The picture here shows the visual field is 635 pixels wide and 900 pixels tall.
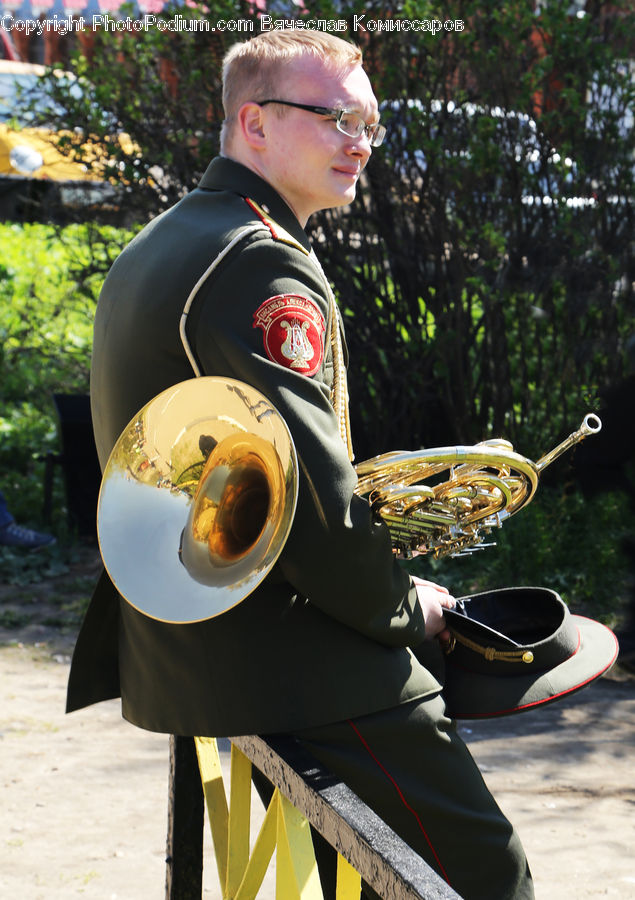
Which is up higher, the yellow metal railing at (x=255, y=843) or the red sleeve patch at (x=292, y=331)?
the red sleeve patch at (x=292, y=331)

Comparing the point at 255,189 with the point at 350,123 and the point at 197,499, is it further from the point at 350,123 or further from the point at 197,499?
the point at 197,499

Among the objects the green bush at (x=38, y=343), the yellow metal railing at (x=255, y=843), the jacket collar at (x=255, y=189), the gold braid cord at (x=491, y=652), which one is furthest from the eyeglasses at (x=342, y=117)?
the green bush at (x=38, y=343)

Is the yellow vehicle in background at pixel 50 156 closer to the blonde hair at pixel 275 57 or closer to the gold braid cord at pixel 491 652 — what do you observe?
the blonde hair at pixel 275 57

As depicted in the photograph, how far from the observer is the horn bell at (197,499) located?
1621mm

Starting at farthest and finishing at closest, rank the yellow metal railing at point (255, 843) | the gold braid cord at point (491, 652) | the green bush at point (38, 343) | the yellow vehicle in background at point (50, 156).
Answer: the green bush at point (38, 343) → the yellow vehicle in background at point (50, 156) → the gold braid cord at point (491, 652) → the yellow metal railing at point (255, 843)

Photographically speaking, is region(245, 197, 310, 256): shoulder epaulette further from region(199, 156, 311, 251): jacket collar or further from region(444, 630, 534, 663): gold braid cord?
region(444, 630, 534, 663): gold braid cord

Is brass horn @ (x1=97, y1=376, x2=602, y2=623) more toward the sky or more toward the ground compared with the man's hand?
more toward the sky

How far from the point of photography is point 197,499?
175cm

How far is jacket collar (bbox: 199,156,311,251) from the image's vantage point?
6.13 ft

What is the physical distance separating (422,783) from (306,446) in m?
0.59

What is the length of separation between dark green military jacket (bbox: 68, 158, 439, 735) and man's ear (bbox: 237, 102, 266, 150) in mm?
51

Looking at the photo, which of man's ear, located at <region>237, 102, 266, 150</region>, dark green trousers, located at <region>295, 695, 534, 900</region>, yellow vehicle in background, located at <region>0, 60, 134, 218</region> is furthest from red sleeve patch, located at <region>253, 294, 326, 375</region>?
yellow vehicle in background, located at <region>0, 60, 134, 218</region>

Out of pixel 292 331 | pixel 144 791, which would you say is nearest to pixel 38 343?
pixel 144 791

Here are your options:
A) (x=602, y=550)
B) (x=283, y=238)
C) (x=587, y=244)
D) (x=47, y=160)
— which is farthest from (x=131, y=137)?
(x=283, y=238)
